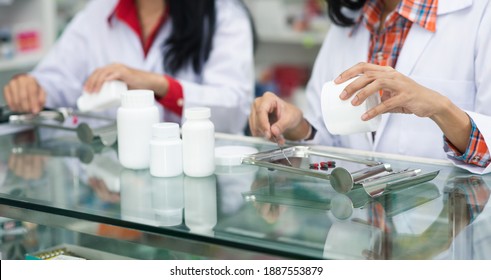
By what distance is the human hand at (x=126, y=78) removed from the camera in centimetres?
160

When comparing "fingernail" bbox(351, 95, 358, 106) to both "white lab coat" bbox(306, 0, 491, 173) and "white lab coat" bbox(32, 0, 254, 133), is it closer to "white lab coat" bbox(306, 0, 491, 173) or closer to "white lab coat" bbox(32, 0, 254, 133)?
"white lab coat" bbox(306, 0, 491, 173)

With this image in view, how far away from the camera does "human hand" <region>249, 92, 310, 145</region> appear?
4.76ft

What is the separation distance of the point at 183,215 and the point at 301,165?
278 millimetres

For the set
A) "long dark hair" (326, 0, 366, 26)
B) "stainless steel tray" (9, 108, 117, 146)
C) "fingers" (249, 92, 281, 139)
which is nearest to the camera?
"fingers" (249, 92, 281, 139)

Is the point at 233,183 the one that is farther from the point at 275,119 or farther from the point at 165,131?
the point at 275,119

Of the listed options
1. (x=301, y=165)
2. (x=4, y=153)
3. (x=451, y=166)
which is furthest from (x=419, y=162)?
(x=4, y=153)

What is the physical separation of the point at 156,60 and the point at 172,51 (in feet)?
0.23

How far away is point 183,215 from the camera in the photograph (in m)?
1.03

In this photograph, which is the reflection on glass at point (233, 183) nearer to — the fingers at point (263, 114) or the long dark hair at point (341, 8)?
the fingers at point (263, 114)

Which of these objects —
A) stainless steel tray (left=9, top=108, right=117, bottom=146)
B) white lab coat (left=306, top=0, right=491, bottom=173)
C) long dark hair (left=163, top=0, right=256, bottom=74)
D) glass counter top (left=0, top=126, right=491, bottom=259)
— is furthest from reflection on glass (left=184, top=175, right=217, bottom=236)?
long dark hair (left=163, top=0, right=256, bottom=74)

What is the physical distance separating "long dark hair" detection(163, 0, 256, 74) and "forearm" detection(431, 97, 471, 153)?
1.00 m

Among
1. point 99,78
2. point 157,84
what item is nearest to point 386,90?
point 99,78
